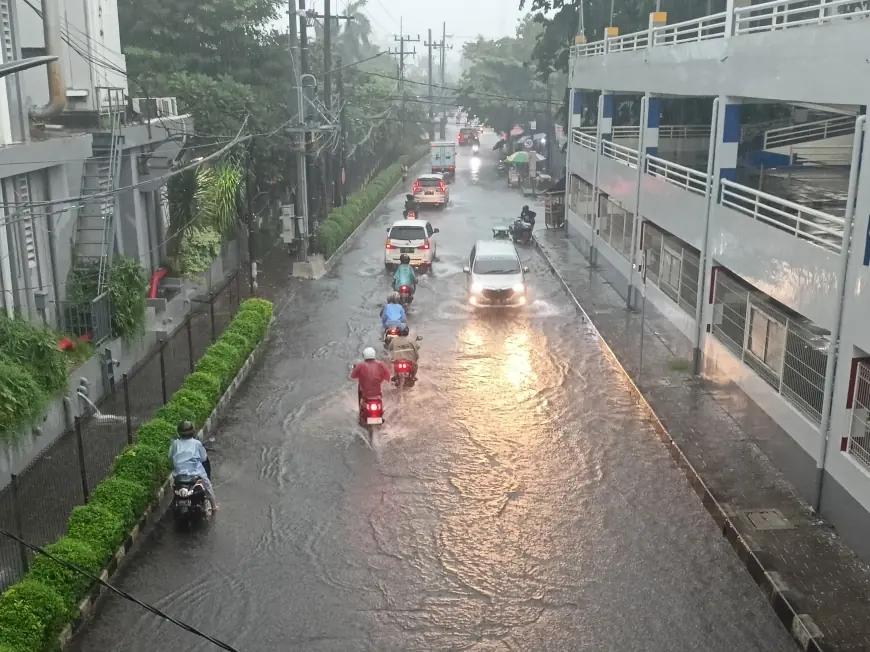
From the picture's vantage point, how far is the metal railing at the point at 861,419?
1023 centimetres

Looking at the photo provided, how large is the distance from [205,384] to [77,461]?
8.44ft

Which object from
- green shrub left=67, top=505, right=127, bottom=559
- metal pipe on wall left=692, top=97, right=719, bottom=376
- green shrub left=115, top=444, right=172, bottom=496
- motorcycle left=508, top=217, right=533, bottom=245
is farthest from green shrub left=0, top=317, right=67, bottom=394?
motorcycle left=508, top=217, right=533, bottom=245

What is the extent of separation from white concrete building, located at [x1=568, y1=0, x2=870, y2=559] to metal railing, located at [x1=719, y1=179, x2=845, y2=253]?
0.17 ft

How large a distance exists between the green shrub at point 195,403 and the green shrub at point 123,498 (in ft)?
8.47

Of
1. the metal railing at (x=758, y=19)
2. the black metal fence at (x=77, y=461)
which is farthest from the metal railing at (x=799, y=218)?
the black metal fence at (x=77, y=461)

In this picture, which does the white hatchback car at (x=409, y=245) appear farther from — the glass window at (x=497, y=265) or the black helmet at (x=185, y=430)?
the black helmet at (x=185, y=430)

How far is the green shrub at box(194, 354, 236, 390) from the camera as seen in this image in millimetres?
15469

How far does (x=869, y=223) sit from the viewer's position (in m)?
10.0

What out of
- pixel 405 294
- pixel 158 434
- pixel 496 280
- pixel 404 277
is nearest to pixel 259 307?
pixel 405 294

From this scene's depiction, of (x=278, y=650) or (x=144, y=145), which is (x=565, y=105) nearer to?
(x=144, y=145)

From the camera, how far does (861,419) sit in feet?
34.0

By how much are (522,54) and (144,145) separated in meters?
62.2

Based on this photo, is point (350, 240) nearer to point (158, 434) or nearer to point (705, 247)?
point (705, 247)

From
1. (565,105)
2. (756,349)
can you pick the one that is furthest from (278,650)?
(565,105)
